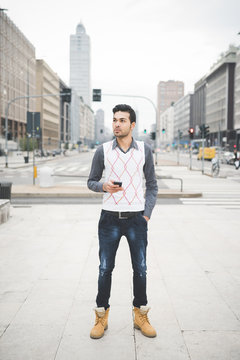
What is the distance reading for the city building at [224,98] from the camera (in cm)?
9380

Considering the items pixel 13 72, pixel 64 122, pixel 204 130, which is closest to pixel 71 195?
pixel 204 130

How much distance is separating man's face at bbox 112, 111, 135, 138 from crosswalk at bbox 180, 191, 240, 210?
30.0ft

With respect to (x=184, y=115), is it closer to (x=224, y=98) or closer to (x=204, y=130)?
(x=224, y=98)

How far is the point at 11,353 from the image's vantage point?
3.00 metres

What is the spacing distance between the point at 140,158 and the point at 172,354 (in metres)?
1.66

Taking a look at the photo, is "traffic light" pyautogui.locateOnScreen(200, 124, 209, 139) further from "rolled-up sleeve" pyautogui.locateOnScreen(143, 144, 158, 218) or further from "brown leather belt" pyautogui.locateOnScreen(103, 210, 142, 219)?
"brown leather belt" pyautogui.locateOnScreen(103, 210, 142, 219)

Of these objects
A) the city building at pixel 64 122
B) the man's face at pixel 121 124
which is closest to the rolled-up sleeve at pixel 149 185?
the man's face at pixel 121 124

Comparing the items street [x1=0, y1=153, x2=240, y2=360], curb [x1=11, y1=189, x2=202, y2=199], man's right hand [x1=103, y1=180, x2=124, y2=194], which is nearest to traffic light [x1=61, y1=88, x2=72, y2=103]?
curb [x1=11, y1=189, x2=202, y2=199]

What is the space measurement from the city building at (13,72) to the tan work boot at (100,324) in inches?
2474

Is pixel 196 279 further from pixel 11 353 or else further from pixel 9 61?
pixel 9 61

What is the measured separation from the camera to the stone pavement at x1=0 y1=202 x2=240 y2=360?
311 centimetres

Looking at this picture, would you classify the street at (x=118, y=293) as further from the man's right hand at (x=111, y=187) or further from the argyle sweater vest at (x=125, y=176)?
the man's right hand at (x=111, y=187)

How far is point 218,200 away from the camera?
529 inches

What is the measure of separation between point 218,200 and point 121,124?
35.5 feet
